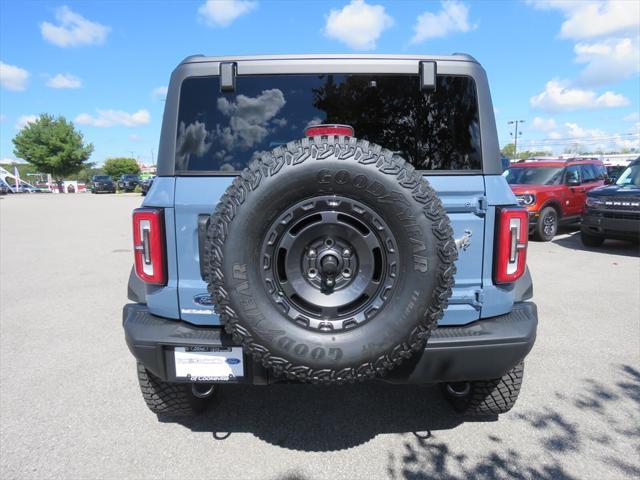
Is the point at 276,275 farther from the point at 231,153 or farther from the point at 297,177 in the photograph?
the point at 231,153

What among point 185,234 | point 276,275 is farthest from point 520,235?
point 185,234

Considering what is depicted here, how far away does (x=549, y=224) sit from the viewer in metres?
10.1

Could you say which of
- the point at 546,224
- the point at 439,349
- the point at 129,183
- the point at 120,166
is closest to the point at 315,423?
the point at 439,349

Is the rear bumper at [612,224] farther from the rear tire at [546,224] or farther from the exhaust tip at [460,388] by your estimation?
the exhaust tip at [460,388]

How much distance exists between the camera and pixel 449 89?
7.86 feet

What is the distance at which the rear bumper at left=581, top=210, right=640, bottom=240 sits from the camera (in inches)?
317

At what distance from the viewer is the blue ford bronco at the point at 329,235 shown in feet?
6.16

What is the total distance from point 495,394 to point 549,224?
28.7 ft

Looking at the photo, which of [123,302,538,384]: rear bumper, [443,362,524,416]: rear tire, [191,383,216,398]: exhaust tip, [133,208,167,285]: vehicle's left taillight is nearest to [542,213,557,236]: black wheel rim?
[443,362,524,416]: rear tire

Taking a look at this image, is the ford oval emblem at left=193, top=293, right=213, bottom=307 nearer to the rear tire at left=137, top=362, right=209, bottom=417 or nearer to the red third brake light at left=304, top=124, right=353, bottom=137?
the rear tire at left=137, top=362, right=209, bottom=417

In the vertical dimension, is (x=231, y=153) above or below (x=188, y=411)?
above

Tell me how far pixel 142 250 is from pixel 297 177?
1.00m

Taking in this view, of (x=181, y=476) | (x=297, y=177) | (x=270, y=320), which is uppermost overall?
(x=297, y=177)

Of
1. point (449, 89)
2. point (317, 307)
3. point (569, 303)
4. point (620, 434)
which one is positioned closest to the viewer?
point (317, 307)
